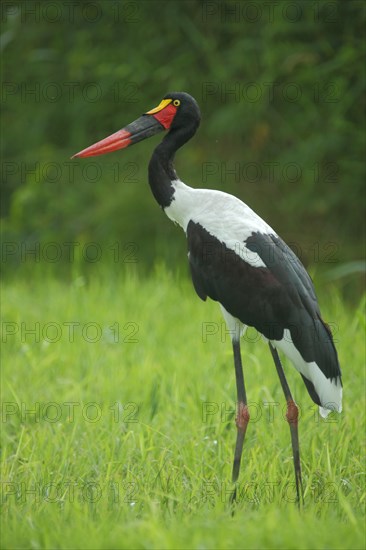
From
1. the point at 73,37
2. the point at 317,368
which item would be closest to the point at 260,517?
the point at 317,368

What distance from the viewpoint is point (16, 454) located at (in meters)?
4.46

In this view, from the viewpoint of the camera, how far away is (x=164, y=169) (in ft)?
14.3

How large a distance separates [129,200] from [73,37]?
212 cm

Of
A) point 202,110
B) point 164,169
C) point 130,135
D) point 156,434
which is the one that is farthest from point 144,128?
point 202,110

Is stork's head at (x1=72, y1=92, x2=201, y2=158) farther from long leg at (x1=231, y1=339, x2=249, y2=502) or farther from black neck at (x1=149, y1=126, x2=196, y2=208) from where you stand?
long leg at (x1=231, y1=339, x2=249, y2=502)

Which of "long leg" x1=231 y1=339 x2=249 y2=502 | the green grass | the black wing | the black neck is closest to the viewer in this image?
the green grass

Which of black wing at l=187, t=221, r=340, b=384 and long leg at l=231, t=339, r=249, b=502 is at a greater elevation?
black wing at l=187, t=221, r=340, b=384

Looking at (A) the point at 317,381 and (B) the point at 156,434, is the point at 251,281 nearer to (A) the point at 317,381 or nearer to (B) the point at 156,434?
(A) the point at 317,381

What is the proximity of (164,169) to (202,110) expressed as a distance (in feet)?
15.0

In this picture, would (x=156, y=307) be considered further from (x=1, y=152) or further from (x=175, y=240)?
(x=1, y=152)

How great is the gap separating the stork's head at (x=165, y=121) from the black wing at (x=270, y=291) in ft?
1.70

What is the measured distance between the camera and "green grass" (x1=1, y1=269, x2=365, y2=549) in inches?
132

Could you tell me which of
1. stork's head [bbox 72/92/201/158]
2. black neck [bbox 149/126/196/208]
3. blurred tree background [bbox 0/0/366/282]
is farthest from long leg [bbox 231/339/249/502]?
blurred tree background [bbox 0/0/366/282]

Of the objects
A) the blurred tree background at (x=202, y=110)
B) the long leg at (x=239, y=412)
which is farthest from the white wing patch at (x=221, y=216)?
the blurred tree background at (x=202, y=110)
